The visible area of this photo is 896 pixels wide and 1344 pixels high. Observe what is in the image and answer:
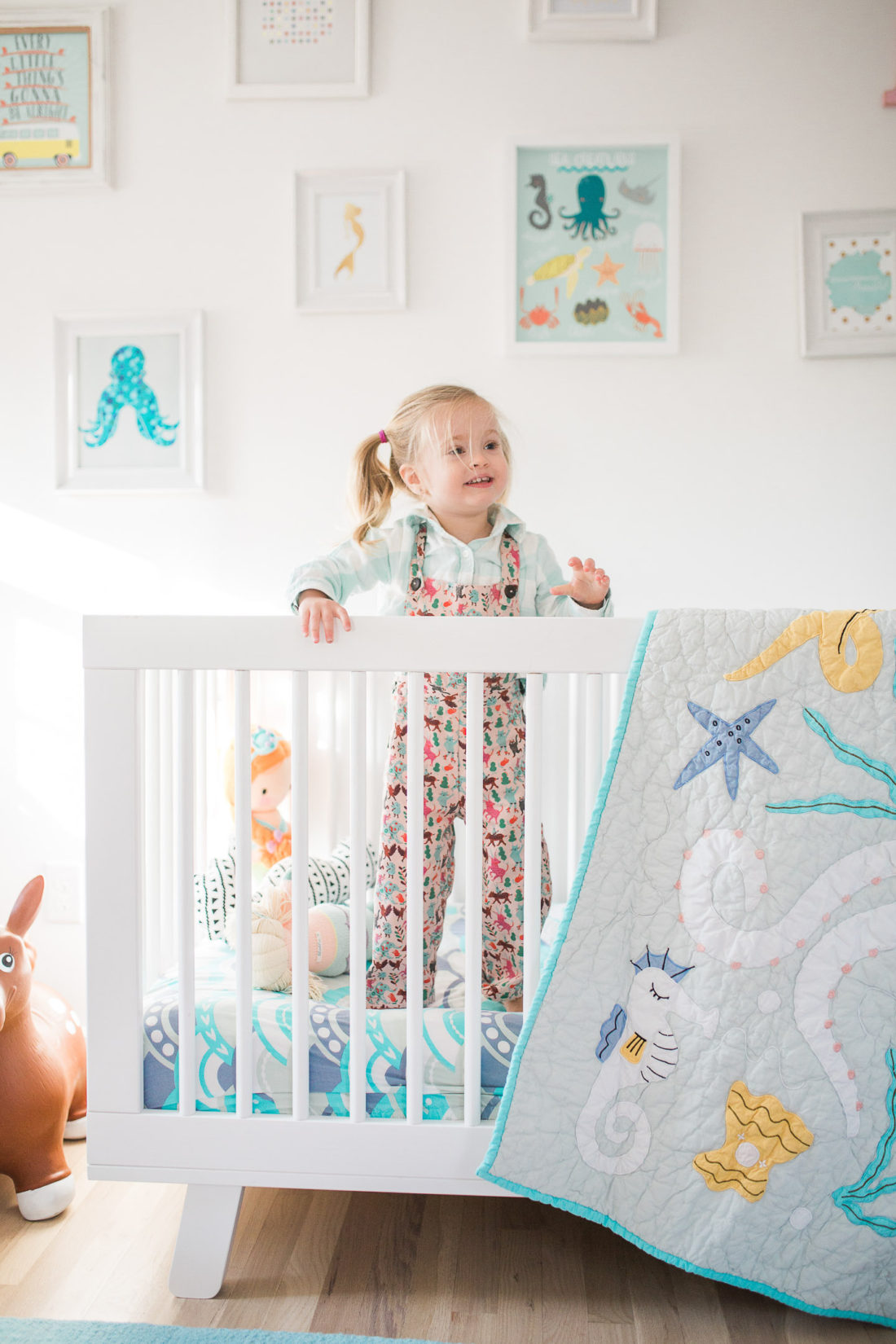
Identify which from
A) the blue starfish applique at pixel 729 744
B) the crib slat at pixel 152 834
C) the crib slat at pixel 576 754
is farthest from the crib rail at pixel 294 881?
the crib slat at pixel 576 754

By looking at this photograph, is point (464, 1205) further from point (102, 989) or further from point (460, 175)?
point (460, 175)

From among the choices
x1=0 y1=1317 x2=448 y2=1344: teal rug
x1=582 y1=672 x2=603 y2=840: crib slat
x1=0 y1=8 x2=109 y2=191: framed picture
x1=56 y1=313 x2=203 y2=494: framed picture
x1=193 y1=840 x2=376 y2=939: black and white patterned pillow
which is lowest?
x1=0 y1=1317 x2=448 y2=1344: teal rug

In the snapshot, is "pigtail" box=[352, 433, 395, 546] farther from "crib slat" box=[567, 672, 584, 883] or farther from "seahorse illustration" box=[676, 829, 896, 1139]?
"seahorse illustration" box=[676, 829, 896, 1139]

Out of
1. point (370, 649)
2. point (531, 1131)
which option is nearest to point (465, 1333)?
point (531, 1131)

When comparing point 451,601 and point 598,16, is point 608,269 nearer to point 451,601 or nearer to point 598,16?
point 598,16

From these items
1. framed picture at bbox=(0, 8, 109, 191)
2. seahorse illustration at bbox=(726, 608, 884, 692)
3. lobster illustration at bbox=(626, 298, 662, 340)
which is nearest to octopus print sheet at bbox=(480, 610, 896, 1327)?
seahorse illustration at bbox=(726, 608, 884, 692)

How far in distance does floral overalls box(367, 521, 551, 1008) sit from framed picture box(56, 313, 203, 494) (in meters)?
0.79

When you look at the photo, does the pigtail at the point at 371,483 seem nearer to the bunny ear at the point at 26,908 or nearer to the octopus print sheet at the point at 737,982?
the octopus print sheet at the point at 737,982

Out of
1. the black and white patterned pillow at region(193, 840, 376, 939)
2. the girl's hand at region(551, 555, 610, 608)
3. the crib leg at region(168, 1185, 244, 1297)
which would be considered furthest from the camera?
the black and white patterned pillow at region(193, 840, 376, 939)

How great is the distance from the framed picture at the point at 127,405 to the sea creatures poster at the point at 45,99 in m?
0.29

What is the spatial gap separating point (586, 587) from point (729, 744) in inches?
11.7

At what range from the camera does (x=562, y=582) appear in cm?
130

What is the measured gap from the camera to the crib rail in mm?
944

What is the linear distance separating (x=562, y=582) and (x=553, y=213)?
2.50ft
